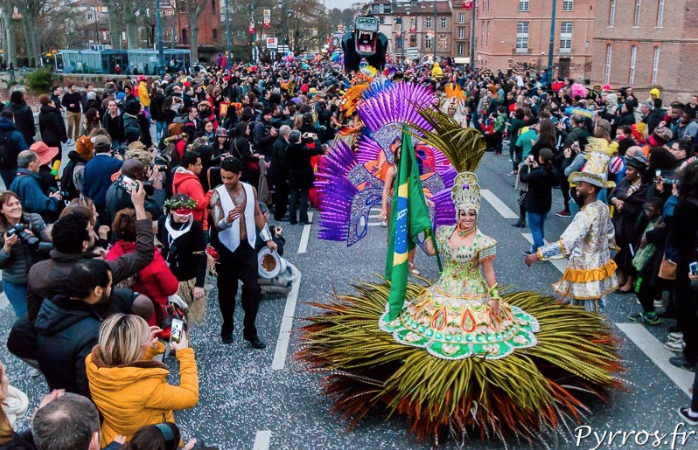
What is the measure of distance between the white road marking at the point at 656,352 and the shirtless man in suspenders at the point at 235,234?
3.61m

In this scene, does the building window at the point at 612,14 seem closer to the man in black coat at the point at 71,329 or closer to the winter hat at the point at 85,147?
the winter hat at the point at 85,147

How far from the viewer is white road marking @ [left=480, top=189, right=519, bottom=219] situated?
12.0 meters

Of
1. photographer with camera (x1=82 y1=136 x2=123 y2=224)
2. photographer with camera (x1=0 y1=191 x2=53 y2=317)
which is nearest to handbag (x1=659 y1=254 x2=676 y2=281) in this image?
photographer with camera (x1=0 y1=191 x2=53 y2=317)

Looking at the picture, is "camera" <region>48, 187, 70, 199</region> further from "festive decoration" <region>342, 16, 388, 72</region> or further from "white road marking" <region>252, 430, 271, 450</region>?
"festive decoration" <region>342, 16, 388, 72</region>

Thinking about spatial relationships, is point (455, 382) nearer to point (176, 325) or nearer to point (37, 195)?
point (176, 325)

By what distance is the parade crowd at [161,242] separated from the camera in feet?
11.6

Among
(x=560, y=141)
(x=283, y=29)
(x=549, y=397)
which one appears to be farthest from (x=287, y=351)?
(x=283, y=29)

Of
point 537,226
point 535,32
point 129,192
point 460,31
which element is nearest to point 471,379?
point 129,192

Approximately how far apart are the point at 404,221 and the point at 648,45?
1308 inches

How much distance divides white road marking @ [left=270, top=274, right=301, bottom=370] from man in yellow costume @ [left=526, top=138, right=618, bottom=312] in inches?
96.2

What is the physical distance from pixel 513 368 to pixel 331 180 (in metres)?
4.01

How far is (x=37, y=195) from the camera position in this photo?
7.61 metres

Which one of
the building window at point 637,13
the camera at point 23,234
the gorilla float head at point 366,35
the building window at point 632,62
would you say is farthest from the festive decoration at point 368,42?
the building window at point 632,62

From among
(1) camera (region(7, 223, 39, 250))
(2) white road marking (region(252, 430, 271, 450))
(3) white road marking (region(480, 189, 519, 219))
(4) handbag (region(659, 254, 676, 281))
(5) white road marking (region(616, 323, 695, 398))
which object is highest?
(1) camera (region(7, 223, 39, 250))
